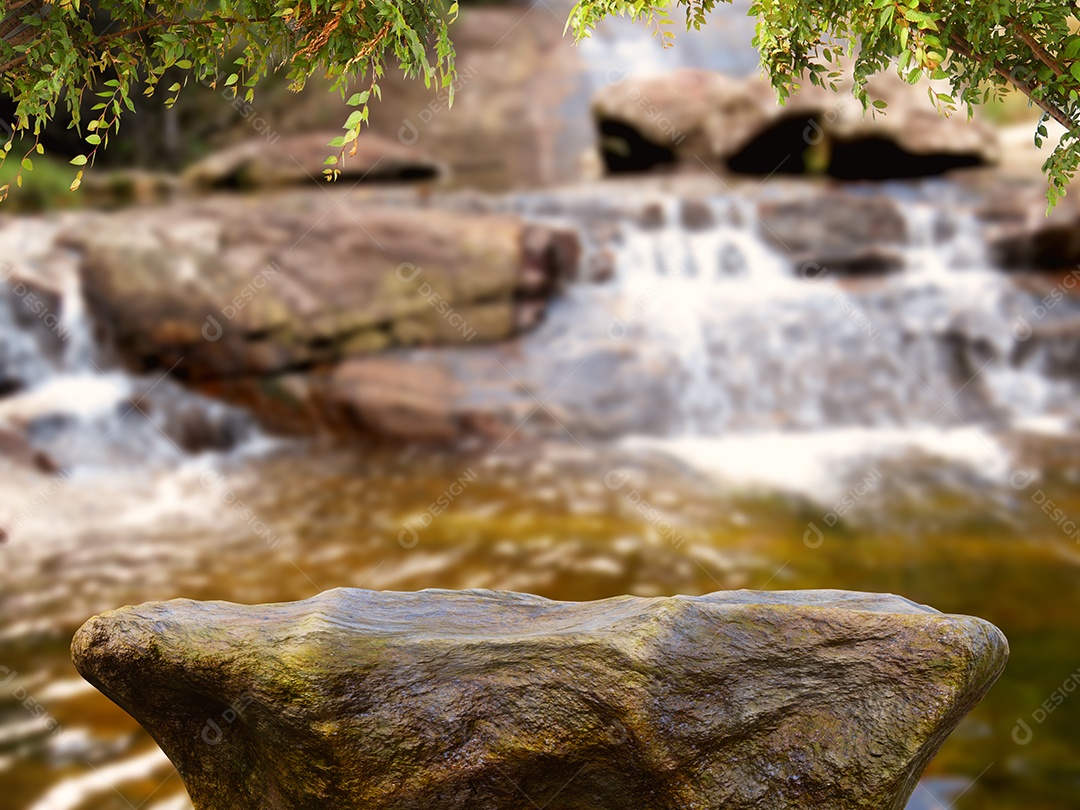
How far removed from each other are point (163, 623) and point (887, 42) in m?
2.62

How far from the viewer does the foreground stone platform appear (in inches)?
104

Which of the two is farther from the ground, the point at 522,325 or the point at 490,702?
the point at 490,702

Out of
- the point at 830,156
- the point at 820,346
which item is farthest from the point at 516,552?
the point at 830,156

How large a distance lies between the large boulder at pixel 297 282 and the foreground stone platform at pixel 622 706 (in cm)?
814

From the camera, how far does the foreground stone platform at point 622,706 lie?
2629 mm

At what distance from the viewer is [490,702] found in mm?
2674

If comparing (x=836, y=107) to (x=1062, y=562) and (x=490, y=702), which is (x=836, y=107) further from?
(x=490, y=702)

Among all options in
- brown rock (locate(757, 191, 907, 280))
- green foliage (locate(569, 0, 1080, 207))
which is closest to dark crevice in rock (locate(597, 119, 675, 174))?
brown rock (locate(757, 191, 907, 280))

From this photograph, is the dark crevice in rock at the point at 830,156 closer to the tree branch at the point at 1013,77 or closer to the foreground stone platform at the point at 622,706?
the tree branch at the point at 1013,77

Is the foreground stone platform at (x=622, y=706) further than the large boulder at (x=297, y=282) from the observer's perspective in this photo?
No

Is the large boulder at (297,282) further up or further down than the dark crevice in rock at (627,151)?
further down

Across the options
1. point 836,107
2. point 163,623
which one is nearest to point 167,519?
point 163,623

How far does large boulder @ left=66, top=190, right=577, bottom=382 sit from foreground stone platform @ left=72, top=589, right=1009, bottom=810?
8144 millimetres

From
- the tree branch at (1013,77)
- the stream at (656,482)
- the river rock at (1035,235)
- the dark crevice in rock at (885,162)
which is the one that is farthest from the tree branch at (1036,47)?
the dark crevice in rock at (885,162)
